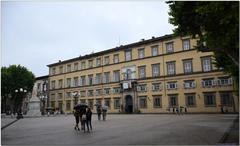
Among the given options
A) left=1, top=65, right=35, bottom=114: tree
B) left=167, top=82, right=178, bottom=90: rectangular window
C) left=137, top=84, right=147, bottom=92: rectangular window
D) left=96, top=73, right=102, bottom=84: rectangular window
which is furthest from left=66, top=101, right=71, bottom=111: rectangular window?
left=167, top=82, right=178, bottom=90: rectangular window

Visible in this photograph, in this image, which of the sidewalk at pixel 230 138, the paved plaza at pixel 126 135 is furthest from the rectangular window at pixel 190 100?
the sidewalk at pixel 230 138

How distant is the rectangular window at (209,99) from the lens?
36794 mm

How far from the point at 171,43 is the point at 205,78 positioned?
8.32 metres

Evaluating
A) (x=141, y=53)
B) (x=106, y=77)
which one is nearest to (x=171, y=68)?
(x=141, y=53)

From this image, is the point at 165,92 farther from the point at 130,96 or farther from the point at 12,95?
the point at 12,95

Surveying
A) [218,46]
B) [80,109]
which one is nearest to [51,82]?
[80,109]

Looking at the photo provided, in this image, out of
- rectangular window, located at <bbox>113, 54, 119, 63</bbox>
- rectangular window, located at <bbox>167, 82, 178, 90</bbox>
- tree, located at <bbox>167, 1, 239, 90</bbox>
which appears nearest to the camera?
tree, located at <bbox>167, 1, 239, 90</bbox>

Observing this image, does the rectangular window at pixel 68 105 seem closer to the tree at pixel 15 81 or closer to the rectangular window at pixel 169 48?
the tree at pixel 15 81

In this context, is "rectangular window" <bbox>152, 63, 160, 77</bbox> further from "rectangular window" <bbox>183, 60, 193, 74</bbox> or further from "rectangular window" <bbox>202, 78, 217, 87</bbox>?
"rectangular window" <bbox>202, 78, 217, 87</bbox>

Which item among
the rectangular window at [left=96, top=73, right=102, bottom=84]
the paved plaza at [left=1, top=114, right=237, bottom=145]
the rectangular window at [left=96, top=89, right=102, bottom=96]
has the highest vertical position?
the rectangular window at [left=96, top=73, right=102, bottom=84]

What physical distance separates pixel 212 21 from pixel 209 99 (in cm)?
2919

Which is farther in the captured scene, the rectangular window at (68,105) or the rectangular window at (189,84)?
the rectangular window at (68,105)

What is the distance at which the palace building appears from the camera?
3734cm

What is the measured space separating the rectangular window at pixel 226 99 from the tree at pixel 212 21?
2634cm
